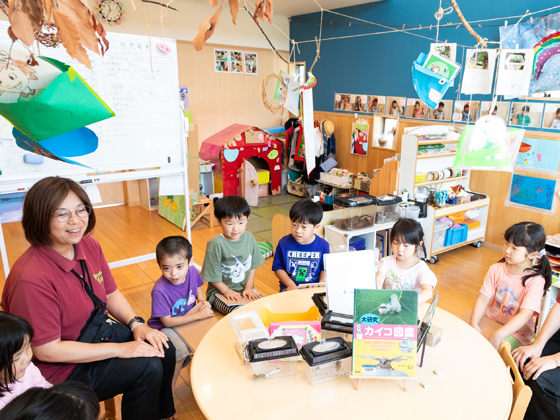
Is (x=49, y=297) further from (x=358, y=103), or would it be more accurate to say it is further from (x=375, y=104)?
(x=358, y=103)

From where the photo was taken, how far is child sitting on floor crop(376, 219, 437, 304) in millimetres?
1955

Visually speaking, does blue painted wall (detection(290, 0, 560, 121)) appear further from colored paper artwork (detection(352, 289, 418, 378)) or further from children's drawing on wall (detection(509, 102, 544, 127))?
colored paper artwork (detection(352, 289, 418, 378))

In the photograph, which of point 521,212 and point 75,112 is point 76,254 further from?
point 521,212

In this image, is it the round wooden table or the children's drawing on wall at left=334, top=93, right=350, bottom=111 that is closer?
the round wooden table

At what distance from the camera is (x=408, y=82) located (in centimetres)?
473

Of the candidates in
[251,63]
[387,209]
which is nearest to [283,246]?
[387,209]

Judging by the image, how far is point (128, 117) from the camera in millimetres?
2850

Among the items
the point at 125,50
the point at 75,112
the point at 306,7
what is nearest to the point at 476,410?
the point at 75,112

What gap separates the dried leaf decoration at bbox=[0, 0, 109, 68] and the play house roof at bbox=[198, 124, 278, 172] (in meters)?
4.70

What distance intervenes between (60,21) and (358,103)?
5198mm

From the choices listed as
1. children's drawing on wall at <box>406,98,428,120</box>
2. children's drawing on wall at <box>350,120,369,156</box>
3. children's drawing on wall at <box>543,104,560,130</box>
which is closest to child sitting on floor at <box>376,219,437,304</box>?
children's drawing on wall at <box>543,104,560,130</box>

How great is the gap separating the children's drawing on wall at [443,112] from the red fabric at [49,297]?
404 centimetres

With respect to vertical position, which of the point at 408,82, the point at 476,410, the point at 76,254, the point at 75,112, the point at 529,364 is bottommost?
the point at 529,364

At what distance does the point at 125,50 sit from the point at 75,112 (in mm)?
1406
